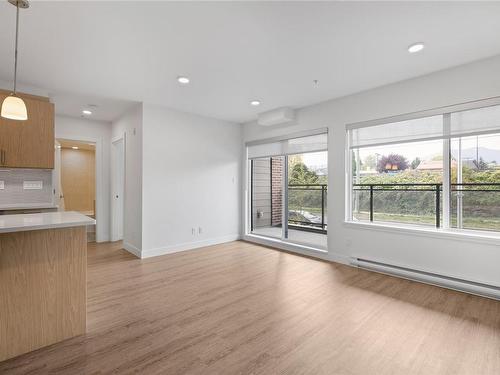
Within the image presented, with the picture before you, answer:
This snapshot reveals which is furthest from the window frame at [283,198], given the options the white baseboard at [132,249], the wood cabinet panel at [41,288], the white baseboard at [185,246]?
the wood cabinet panel at [41,288]

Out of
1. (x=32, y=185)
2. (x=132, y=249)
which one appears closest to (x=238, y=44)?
(x=32, y=185)

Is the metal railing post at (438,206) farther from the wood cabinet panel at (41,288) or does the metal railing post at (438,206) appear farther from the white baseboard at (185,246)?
the wood cabinet panel at (41,288)

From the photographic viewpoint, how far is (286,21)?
217cm

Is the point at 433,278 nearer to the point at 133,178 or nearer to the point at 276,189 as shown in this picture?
the point at 276,189

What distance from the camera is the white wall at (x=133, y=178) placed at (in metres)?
4.35

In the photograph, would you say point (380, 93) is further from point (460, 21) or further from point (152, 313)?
point (152, 313)

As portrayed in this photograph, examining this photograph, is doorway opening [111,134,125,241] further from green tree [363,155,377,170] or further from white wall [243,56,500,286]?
green tree [363,155,377,170]

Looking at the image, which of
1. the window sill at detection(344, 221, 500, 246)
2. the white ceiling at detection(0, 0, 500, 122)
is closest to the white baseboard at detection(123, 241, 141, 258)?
the white ceiling at detection(0, 0, 500, 122)

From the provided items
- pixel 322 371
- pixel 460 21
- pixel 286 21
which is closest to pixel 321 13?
pixel 286 21

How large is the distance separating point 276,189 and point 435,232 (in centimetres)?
332

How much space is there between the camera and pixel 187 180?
16.0 feet

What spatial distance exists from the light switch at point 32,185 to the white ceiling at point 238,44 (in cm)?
140

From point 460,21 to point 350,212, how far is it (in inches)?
104

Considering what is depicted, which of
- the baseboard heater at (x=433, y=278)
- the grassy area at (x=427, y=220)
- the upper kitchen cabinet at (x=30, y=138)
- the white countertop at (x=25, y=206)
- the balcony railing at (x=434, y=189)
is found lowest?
the baseboard heater at (x=433, y=278)
